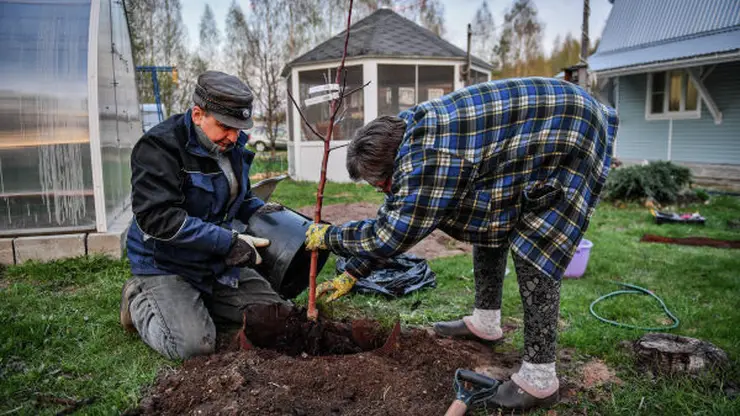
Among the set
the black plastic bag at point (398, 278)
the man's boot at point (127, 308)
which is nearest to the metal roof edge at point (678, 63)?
the black plastic bag at point (398, 278)

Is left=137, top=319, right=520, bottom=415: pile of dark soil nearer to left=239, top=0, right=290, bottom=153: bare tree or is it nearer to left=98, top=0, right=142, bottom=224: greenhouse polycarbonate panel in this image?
left=98, top=0, right=142, bottom=224: greenhouse polycarbonate panel

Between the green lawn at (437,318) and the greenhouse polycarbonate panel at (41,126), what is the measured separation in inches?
21.9

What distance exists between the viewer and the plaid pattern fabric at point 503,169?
76.6 inches

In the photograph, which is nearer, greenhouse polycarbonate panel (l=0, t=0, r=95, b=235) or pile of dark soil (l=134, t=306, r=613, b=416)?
pile of dark soil (l=134, t=306, r=613, b=416)

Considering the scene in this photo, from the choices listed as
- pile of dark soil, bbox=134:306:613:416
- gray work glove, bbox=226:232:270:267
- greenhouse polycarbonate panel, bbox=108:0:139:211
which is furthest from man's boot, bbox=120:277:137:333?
greenhouse polycarbonate panel, bbox=108:0:139:211

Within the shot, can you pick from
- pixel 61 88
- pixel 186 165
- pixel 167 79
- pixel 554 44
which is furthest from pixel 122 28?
pixel 554 44

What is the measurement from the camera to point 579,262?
429cm

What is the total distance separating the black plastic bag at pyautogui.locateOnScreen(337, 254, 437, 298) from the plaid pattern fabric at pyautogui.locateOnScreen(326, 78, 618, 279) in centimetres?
166

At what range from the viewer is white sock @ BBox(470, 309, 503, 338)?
2.85 m

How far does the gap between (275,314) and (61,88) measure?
3227 millimetres

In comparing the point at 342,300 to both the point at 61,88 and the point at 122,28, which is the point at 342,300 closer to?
the point at 61,88

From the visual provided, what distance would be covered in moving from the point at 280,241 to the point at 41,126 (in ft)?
9.89

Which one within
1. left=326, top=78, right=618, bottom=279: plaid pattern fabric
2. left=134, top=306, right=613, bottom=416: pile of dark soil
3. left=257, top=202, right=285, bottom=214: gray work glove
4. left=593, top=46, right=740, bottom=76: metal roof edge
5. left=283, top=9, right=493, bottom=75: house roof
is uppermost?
left=283, top=9, right=493, bottom=75: house roof

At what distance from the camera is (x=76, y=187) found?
4445 mm
